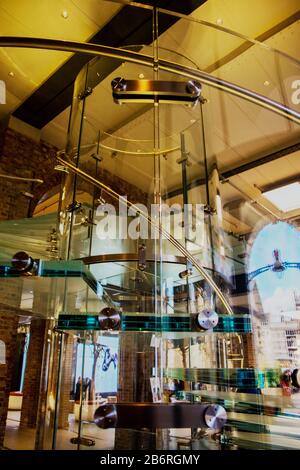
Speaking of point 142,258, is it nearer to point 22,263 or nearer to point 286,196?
point 22,263

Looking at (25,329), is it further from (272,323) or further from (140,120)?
(140,120)

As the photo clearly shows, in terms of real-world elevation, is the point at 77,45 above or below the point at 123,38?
below

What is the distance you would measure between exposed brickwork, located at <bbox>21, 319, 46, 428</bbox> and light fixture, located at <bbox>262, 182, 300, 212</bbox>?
4.57 meters

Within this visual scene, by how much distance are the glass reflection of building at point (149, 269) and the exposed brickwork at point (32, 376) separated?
191cm

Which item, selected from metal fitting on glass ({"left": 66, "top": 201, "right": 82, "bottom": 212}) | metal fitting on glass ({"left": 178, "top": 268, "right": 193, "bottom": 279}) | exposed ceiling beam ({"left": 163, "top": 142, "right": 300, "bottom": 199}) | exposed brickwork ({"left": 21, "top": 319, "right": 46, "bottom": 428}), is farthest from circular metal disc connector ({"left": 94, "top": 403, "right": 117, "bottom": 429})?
exposed brickwork ({"left": 21, "top": 319, "right": 46, "bottom": 428})

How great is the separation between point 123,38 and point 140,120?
1.17m

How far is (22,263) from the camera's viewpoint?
1.43m

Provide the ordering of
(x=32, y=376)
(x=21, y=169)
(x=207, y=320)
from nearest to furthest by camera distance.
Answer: (x=207, y=320) < (x=21, y=169) < (x=32, y=376)

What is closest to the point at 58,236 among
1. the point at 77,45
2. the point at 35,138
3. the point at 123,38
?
the point at 77,45

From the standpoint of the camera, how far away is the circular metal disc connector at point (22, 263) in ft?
4.69

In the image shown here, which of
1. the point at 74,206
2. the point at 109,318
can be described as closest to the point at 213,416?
the point at 109,318

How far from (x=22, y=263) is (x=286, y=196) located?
5.30 meters

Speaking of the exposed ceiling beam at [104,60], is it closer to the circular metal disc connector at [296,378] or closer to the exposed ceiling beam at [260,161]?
the exposed ceiling beam at [260,161]

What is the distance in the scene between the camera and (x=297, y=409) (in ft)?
9.38
